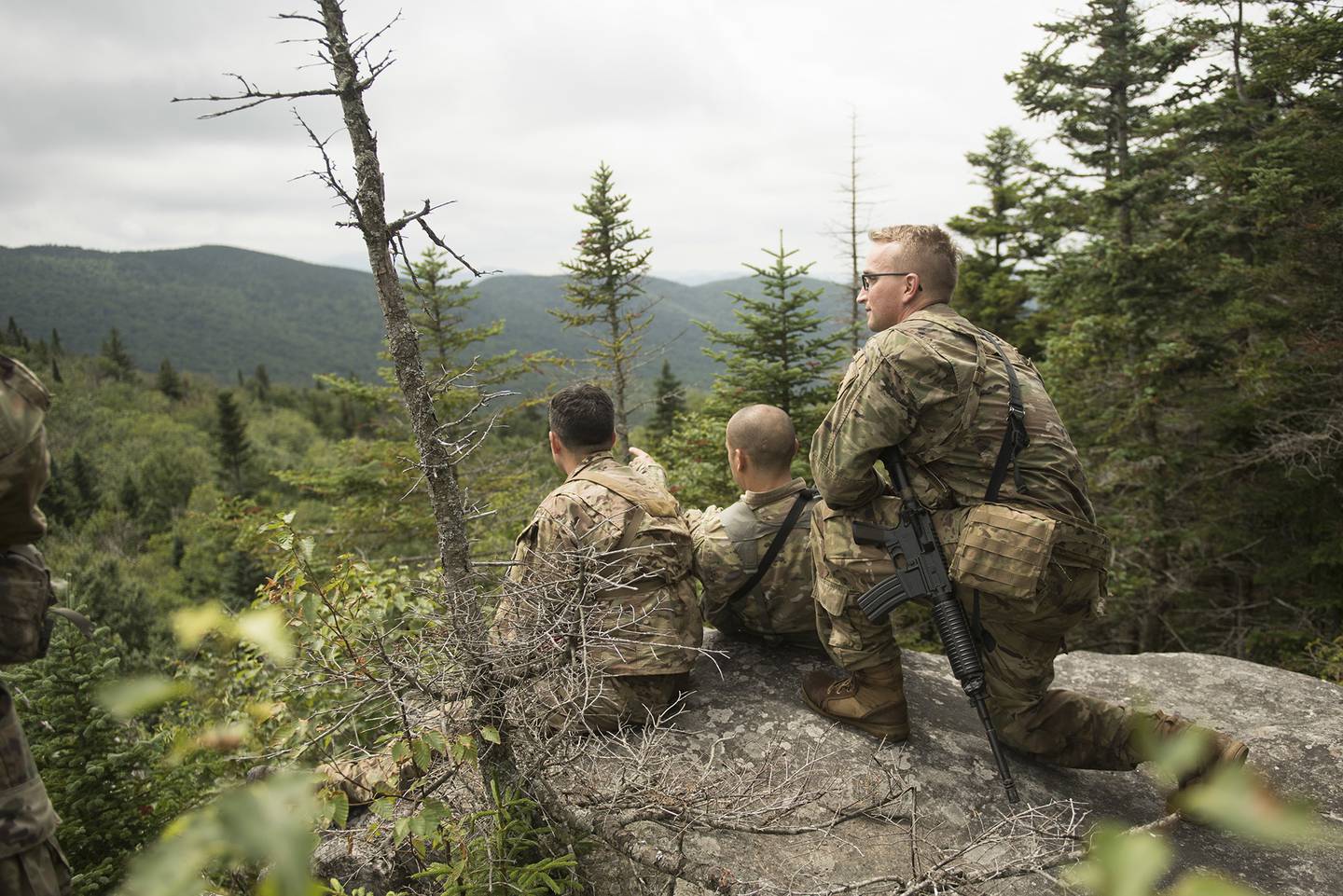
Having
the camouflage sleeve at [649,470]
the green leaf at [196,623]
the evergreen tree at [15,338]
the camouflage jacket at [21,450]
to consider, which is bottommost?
the camouflage sleeve at [649,470]

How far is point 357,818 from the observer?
11.3 feet

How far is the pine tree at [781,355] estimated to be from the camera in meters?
10.9

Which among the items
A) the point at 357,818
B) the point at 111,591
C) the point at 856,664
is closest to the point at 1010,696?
the point at 856,664

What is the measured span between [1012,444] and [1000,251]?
20.9m

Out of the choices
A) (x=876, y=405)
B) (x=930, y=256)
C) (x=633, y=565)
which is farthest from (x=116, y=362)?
(x=876, y=405)

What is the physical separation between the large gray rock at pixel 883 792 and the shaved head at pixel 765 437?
4.30 feet

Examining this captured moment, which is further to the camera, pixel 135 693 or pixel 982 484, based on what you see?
pixel 982 484

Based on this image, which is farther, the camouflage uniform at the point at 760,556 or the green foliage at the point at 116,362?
the green foliage at the point at 116,362

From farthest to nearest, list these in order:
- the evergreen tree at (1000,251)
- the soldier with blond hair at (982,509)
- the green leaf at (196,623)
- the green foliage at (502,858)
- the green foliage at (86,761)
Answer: the evergreen tree at (1000,251) < the green foliage at (86,761) < the soldier with blond hair at (982,509) < the green foliage at (502,858) < the green leaf at (196,623)

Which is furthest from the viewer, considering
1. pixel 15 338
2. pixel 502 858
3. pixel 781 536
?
pixel 15 338

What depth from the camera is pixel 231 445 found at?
157 ft

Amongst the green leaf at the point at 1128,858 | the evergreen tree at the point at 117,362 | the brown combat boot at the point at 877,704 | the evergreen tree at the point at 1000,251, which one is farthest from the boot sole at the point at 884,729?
the evergreen tree at the point at 117,362

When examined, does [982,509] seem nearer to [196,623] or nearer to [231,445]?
[196,623]

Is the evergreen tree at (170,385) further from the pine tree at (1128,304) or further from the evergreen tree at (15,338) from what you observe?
the pine tree at (1128,304)
